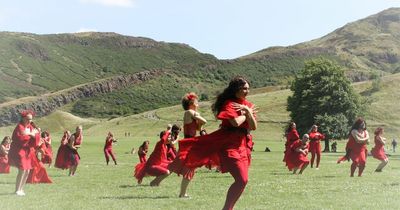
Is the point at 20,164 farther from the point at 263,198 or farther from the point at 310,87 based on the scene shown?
the point at 310,87

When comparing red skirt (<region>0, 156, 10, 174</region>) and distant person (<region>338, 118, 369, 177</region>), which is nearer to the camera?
distant person (<region>338, 118, 369, 177</region>)

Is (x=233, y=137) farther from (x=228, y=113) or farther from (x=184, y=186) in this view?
(x=184, y=186)

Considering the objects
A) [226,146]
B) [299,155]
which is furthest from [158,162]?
[299,155]

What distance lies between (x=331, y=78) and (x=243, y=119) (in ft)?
225

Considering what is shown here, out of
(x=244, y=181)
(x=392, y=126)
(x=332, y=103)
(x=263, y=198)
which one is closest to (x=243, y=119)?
(x=244, y=181)

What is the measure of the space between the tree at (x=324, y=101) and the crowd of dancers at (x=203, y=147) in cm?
4582

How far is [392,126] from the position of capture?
10238 cm

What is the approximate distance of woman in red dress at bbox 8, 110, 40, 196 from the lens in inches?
598

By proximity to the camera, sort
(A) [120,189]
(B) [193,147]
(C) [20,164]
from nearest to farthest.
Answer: (B) [193,147], (C) [20,164], (A) [120,189]

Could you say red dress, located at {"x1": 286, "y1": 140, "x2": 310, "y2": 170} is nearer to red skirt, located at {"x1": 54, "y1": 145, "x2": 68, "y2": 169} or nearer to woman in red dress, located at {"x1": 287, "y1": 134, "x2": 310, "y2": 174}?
woman in red dress, located at {"x1": 287, "y1": 134, "x2": 310, "y2": 174}

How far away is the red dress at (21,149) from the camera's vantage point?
1526 cm

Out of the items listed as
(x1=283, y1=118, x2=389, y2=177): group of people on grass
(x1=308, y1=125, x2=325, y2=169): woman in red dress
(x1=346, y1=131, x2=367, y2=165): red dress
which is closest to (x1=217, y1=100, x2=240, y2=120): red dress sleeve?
(x1=283, y1=118, x2=389, y2=177): group of people on grass

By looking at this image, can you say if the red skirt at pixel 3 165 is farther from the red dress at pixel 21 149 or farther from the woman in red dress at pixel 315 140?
the woman in red dress at pixel 315 140

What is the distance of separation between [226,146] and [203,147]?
88cm
